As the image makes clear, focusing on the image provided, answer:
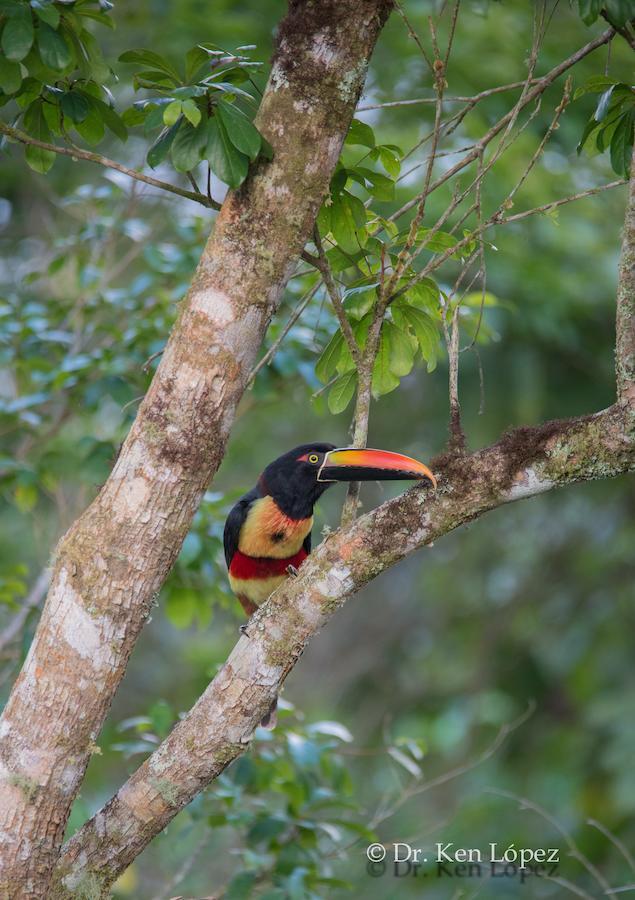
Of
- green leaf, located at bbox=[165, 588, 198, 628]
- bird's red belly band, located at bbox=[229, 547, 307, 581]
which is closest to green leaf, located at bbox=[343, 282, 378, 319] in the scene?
bird's red belly band, located at bbox=[229, 547, 307, 581]

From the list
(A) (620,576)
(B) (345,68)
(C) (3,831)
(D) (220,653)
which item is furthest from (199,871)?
(B) (345,68)

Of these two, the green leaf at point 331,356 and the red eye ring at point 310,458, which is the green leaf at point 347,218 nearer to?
the green leaf at point 331,356

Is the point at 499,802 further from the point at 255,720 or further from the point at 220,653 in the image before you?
the point at 255,720

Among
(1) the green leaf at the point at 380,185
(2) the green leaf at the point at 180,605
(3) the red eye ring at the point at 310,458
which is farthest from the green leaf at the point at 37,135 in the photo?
(2) the green leaf at the point at 180,605

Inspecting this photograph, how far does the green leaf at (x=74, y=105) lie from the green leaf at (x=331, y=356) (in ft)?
3.25

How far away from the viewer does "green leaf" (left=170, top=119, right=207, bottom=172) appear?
258 cm

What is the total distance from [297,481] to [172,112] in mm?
1779

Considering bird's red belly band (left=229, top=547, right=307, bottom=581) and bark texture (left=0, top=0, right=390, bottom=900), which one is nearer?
bark texture (left=0, top=0, right=390, bottom=900)

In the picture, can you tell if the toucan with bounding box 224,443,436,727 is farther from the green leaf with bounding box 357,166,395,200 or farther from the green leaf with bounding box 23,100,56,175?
the green leaf with bounding box 23,100,56,175

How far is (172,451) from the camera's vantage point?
8.25ft

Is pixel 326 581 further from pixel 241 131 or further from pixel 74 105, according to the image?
pixel 74 105

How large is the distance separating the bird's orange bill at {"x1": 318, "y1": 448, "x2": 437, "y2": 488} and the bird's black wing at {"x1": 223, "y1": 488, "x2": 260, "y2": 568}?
0.79 meters

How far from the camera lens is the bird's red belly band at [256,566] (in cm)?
413

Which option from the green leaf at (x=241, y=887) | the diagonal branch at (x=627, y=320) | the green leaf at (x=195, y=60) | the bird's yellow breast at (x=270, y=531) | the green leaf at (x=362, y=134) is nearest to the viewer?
the diagonal branch at (x=627, y=320)
